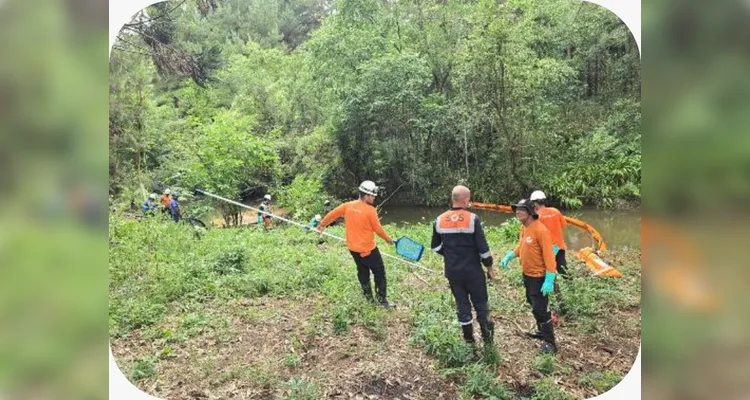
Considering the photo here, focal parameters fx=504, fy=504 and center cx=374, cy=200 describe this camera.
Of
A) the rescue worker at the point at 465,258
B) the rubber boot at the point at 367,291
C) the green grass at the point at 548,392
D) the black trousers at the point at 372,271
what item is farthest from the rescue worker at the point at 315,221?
the green grass at the point at 548,392

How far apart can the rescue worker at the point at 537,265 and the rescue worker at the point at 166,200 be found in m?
3.37

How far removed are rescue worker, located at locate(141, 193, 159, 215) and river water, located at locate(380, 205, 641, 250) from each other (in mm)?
2270

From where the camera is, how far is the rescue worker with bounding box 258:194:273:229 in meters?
5.42

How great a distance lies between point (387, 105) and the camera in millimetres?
4996

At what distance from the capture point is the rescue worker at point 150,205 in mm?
4938

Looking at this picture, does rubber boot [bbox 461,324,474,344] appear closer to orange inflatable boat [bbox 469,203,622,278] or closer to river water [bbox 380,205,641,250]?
river water [bbox 380,205,641,250]

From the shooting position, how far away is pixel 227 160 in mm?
5176

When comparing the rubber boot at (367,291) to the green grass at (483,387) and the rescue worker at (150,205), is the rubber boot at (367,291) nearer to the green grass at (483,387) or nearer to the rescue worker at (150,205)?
the green grass at (483,387)

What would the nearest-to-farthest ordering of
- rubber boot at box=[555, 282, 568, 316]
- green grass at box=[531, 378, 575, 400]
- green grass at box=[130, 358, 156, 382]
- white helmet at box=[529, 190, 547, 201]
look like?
1. green grass at box=[531, 378, 575, 400]
2. green grass at box=[130, 358, 156, 382]
3. white helmet at box=[529, 190, 547, 201]
4. rubber boot at box=[555, 282, 568, 316]

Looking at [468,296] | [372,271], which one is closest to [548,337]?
[468,296]
